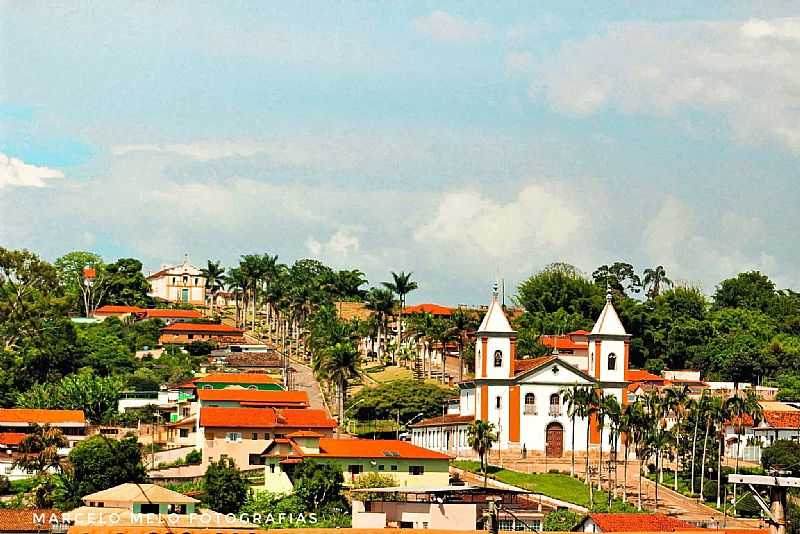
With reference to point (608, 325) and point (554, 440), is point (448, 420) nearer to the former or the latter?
point (554, 440)

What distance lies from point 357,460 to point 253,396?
22.3 meters

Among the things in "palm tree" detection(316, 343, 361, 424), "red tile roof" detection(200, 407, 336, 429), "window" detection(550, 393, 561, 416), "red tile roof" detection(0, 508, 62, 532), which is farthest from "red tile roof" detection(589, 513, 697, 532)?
"palm tree" detection(316, 343, 361, 424)

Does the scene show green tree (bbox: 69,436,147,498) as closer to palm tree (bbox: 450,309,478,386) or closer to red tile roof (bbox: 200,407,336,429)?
red tile roof (bbox: 200,407,336,429)

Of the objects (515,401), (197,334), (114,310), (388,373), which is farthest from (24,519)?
(114,310)

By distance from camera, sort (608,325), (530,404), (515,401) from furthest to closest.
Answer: (608,325) < (530,404) < (515,401)

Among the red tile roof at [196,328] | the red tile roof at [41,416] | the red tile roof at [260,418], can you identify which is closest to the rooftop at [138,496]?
the red tile roof at [260,418]

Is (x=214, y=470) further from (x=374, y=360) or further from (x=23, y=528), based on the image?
(x=374, y=360)

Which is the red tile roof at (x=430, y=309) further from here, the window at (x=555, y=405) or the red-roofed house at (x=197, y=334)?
the window at (x=555, y=405)

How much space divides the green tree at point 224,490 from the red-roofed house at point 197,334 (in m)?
63.6

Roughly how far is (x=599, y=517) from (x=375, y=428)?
156 feet

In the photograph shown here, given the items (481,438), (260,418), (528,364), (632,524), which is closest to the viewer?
(632,524)

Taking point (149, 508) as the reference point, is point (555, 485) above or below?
above

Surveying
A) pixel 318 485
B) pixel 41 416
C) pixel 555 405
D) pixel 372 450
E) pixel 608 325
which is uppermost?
pixel 608 325

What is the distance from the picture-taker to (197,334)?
473 feet
